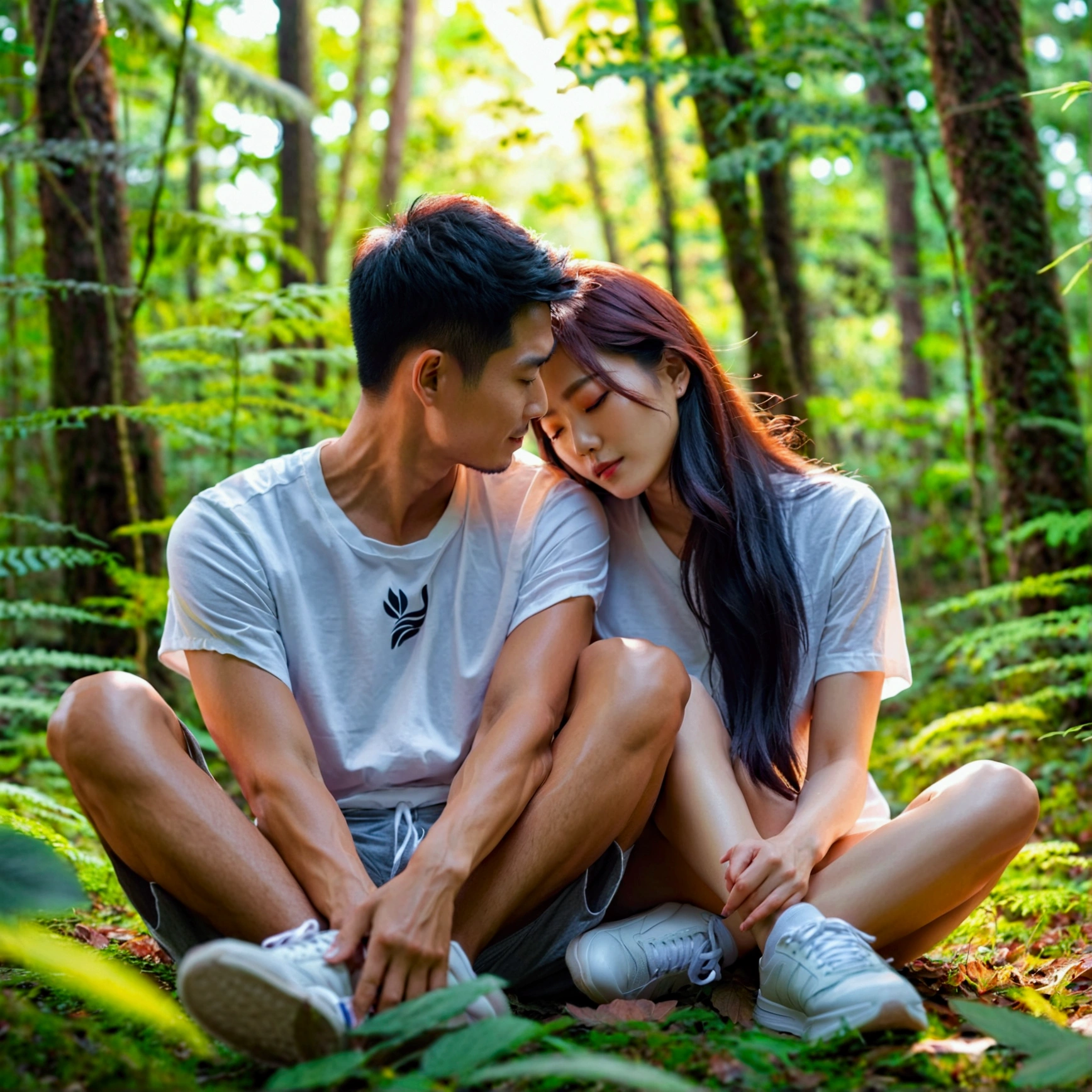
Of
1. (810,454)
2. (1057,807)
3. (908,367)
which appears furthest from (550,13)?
(1057,807)

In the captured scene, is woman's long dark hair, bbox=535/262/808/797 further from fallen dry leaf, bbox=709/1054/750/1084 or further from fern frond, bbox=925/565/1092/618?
fern frond, bbox=925/565/1092/618

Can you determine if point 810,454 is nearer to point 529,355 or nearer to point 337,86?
point 529,355

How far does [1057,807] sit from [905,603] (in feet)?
14.8

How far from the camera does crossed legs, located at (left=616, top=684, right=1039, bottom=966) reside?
2.24m

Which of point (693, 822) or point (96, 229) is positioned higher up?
point (96, 229)

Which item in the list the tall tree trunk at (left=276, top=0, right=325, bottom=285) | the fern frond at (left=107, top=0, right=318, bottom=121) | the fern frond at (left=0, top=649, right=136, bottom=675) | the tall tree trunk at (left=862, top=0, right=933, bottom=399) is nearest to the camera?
the fern frond at (left=0, top=649, right=136, bottom=675)

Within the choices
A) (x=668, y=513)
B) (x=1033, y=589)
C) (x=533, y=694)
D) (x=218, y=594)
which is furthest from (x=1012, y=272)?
A: (x=218, y=594)

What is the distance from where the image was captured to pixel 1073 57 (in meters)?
12.4

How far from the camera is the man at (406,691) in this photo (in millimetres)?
2125

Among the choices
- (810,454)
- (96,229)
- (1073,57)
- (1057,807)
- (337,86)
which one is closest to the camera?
(1057,807)

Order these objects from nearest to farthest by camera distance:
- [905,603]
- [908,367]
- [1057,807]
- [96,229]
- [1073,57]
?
[1057,807] < [96,229] < [905,603] < [908,367] < [1073,57]

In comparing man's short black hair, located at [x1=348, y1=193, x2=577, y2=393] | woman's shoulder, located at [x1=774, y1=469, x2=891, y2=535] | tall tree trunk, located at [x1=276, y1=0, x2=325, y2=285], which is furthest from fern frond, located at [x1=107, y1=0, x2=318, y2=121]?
woman's shoulder, located at [x1=774, y1=469, x2=891, y2=535]

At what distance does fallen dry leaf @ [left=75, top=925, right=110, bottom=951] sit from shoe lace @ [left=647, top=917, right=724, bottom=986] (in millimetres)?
1391

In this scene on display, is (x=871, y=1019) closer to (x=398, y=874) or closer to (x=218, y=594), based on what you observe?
(x=398, y=874)
